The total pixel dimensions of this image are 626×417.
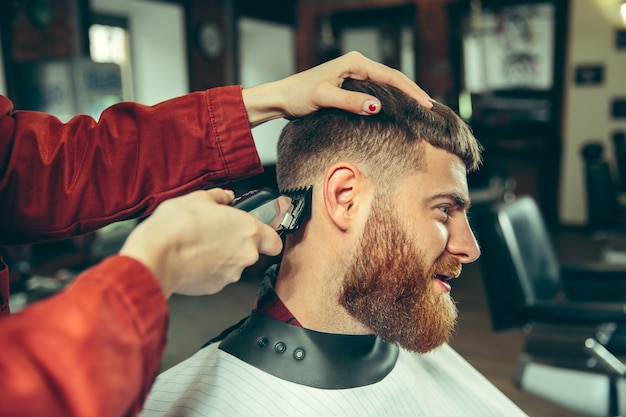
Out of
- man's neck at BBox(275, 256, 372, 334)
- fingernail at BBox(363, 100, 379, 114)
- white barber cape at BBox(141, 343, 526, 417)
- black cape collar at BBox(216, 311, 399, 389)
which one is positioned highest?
fingernail at BBox(363, 100, 379, 114)

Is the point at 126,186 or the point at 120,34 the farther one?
the point at 120,34

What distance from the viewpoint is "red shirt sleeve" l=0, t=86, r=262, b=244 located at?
2.99 feet

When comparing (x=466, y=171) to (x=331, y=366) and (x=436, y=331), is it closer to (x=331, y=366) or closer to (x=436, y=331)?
(x=436, y=331)

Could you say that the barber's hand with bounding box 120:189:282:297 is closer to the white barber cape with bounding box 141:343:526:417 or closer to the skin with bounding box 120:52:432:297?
the skin with bounding box 120:52:432:297

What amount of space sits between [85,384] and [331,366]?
57 cm

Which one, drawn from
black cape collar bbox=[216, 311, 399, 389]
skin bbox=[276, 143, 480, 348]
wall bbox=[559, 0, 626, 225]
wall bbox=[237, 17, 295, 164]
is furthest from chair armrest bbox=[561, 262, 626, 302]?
wall bbox=[237, 17, 295, 164]

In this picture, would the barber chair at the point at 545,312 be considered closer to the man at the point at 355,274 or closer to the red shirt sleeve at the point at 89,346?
the man at the point at 355,274

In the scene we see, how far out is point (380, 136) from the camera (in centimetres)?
97

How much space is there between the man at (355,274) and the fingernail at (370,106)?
45mm

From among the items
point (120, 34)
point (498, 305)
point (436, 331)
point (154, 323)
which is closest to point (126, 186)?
point (154, 323)

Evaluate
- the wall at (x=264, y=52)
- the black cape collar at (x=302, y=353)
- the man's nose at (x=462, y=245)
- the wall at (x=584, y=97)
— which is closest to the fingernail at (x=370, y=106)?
the man's nose at (x=462, y=245)

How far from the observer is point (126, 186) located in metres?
0.95

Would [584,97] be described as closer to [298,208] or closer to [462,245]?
[462,245]

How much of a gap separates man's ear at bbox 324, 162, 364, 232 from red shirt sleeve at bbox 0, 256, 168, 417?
463 millimetres
